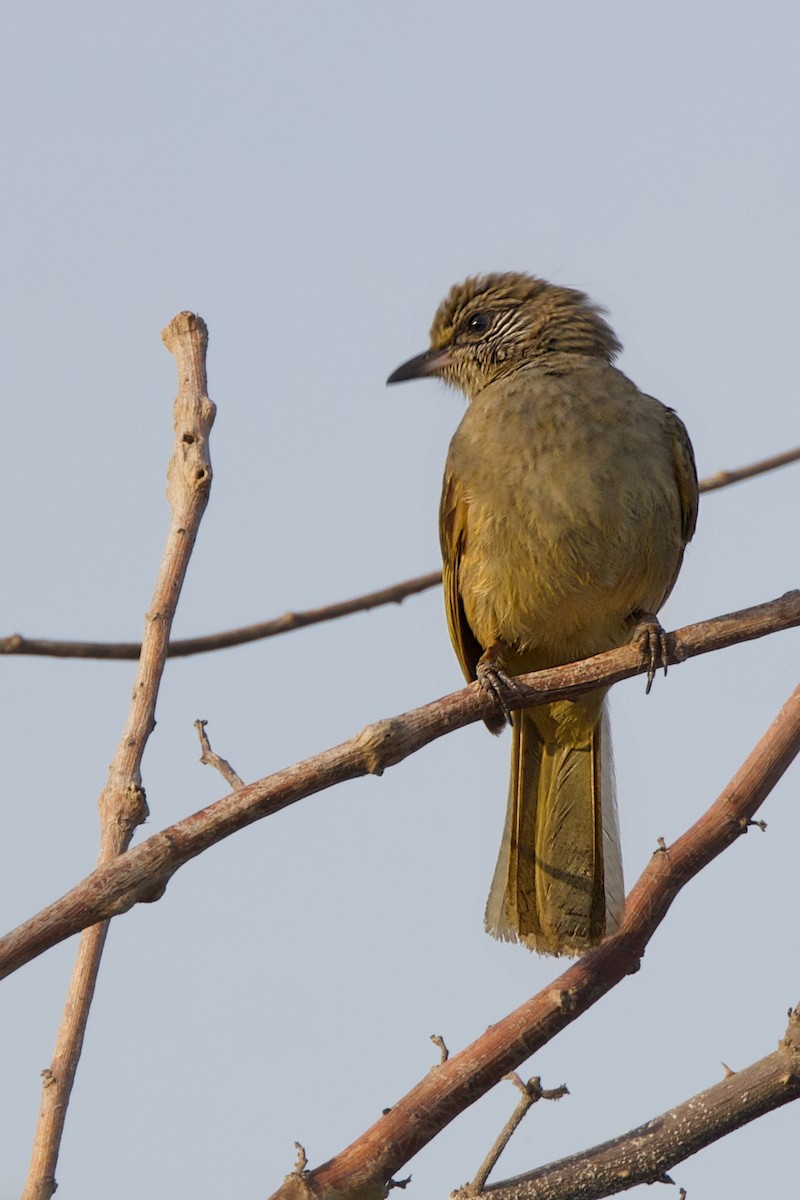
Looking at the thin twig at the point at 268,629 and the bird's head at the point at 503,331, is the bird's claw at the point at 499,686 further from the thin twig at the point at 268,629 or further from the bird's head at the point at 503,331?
the bird's head at the point at 503,331

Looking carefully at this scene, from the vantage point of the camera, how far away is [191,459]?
129 inches

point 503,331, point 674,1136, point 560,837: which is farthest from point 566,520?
point 674,1136

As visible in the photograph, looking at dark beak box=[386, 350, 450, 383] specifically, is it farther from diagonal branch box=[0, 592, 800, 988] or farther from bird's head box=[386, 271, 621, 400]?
diagonal branch box=[0, 592, 800, 988]

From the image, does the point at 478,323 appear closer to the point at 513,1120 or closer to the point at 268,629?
the point at 268,629

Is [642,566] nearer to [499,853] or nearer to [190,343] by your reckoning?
[499,853]

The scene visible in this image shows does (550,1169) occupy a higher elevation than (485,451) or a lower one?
lower

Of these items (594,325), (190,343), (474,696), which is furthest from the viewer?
(594,325)

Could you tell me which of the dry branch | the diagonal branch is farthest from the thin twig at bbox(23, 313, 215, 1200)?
the dry branch

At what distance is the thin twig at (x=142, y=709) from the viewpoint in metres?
2.47

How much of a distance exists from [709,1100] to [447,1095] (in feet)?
1.64

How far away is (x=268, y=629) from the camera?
146 inches

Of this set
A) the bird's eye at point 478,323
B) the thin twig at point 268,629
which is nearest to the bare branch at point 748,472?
the thin twig at point 268,629

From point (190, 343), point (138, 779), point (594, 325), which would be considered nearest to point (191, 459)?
point (190, 343)

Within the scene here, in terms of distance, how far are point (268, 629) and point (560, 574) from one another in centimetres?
111
